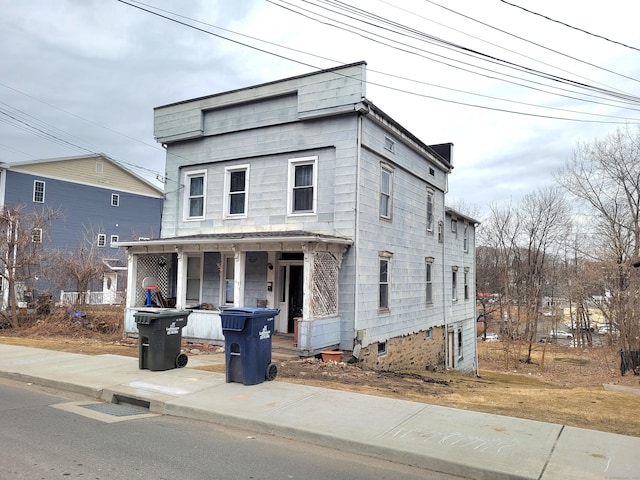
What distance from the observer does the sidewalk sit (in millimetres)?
4954

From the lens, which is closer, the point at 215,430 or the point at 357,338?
the point at 215,430

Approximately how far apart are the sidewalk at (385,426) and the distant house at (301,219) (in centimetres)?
410

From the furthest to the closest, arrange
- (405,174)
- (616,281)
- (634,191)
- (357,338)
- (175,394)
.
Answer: (634,191)
(616,281)
(405,174)
(357,338)
(175,394)

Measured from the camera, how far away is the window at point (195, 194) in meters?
16.7

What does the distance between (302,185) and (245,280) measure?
12.1ft

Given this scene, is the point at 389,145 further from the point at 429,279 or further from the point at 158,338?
the point at 158,338

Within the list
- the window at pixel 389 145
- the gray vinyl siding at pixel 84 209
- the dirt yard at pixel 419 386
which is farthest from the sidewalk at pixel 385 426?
the gray vinyl siding at pixel 84 209

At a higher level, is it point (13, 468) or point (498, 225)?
point (498, 225)

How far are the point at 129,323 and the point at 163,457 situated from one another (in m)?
11.7

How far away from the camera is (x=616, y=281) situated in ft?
81.7

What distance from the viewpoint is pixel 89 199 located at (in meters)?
34.9

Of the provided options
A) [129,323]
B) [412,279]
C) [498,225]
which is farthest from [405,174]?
[498,225]

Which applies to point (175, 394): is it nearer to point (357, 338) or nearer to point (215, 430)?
point (215, 430)

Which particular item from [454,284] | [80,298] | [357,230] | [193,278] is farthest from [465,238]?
[80,298]
